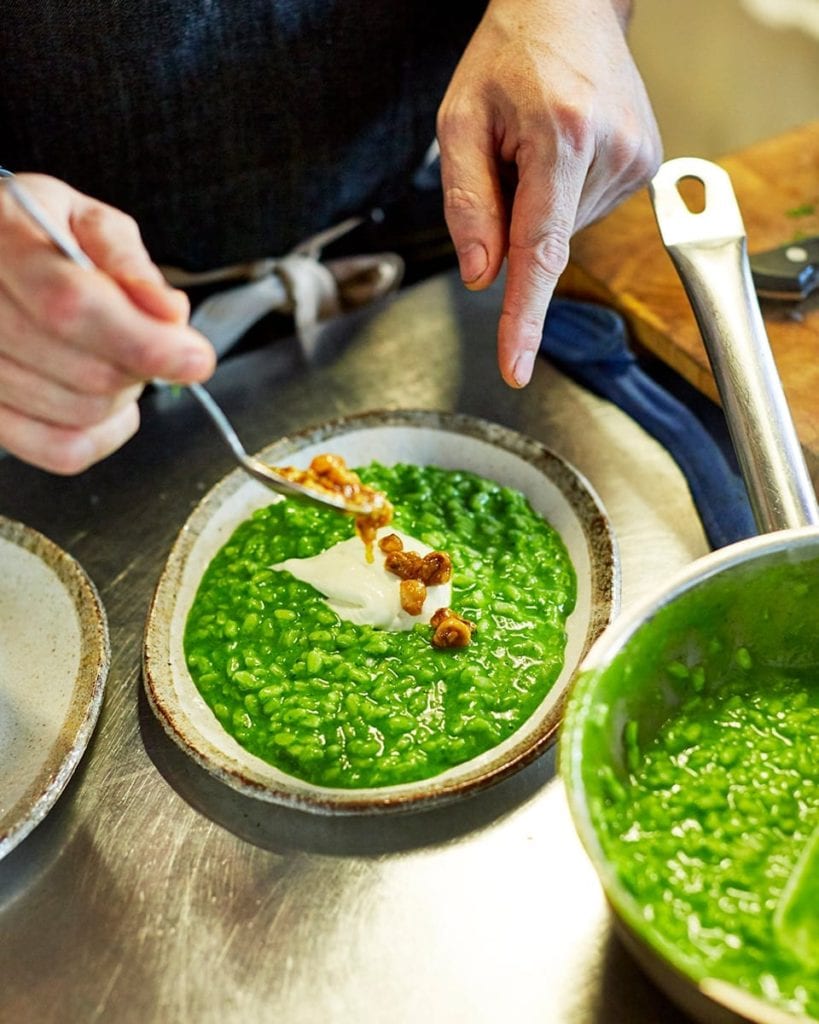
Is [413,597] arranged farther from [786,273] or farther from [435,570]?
[786,273]

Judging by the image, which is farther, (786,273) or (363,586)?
(786,273)

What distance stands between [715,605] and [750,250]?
1.29 metres

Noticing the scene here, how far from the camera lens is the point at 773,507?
5.05 ft

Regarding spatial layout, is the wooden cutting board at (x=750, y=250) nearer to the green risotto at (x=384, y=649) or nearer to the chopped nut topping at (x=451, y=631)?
the green risotto at (x=384, y=649)

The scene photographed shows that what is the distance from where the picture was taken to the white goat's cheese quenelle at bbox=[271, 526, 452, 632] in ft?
5.55

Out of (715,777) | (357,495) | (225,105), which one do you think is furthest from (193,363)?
(225,105)

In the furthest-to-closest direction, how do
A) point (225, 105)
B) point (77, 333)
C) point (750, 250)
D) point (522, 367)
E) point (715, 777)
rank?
point (750, 250)
point (225, 105)
point (522, 367)
point (715, 777)
point (77, 333)

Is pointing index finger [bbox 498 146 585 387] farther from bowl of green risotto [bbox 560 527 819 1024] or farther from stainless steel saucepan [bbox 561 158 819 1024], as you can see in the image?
bowl of green risotto [bbox 560 527 819 1024]

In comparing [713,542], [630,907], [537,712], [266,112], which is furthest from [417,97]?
[630,907]

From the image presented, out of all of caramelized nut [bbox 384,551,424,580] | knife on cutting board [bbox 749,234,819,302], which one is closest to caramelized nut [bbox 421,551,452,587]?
caramelized nut [bbox 384,551,424,580]

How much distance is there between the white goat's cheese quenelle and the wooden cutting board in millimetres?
758

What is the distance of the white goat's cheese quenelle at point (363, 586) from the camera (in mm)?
1690

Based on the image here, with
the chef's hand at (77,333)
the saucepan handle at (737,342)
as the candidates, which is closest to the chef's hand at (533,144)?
the saucepan handle at (737,342)

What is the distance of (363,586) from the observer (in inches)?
67.5
